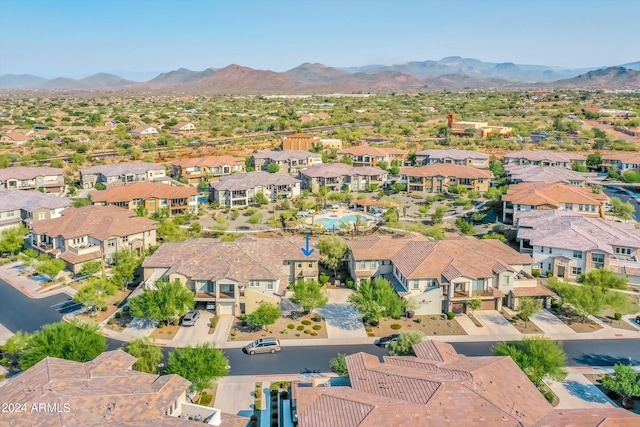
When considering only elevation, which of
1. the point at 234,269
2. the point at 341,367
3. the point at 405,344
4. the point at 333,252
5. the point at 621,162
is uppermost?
the point at 621,162

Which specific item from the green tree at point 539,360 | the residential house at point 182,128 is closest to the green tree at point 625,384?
the green tree at point 539,360

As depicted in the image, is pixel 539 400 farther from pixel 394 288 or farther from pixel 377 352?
pixel 394 288

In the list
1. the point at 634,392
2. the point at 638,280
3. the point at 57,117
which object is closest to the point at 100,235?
the point at 634,392

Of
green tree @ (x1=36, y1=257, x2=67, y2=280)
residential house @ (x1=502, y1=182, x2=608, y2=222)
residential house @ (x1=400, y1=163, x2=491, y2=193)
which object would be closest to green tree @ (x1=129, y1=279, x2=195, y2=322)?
green tree @ (x1=36, y1=257, x2=67, y2=280)

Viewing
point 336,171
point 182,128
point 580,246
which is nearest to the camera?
point 580,246

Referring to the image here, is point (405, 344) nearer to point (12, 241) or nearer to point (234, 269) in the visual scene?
point (234, 269)

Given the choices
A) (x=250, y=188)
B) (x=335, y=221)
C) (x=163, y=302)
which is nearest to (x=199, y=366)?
(x=163, y=302)

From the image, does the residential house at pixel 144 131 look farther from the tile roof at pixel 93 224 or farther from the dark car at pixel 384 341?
the dark car at pixel 384 341
